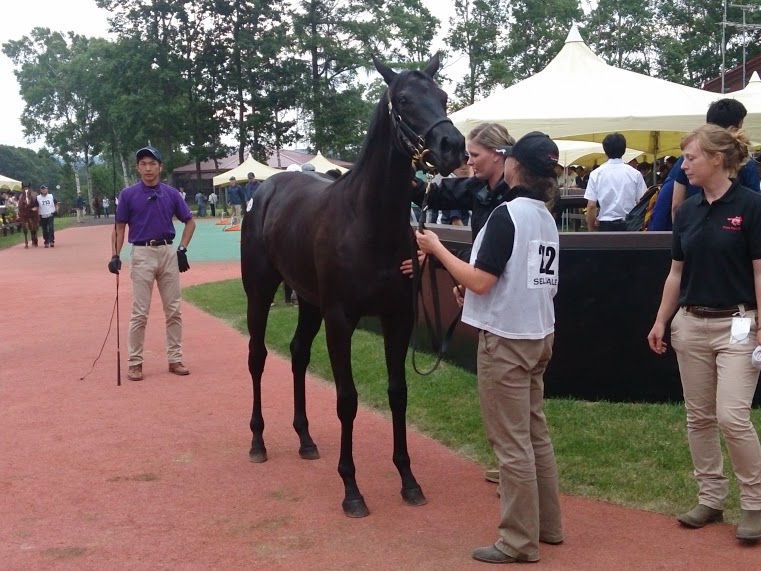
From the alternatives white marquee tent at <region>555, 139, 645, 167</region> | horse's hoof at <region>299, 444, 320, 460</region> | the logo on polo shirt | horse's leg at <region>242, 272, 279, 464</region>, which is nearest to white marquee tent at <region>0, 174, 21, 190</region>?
white marquee tent at <region>555, 139, 645, 167</region>

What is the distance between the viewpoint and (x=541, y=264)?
346cm

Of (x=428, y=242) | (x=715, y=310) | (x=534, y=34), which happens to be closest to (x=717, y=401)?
(x=715, y=310)

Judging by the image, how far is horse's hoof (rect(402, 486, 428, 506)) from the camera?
174 inches

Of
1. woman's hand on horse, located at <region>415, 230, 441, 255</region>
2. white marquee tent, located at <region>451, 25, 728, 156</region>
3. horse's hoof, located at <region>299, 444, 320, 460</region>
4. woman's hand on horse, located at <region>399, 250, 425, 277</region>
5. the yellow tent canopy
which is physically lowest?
horse's hoof, located at <region>299, 444, 320, 460</region>

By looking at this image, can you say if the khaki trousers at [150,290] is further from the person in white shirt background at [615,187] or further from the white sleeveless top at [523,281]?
the white sleeveless top at [523,281]

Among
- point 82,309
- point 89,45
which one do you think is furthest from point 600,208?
point 89,45

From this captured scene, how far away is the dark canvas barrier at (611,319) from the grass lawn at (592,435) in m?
0.19

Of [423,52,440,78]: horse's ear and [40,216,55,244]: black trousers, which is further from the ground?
[423,52,440,78]: horse's ear

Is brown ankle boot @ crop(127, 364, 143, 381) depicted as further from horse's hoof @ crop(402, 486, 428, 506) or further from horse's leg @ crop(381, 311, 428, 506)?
horse's hoof @ crop(402, 486, 428, 506)

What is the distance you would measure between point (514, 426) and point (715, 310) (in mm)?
1205

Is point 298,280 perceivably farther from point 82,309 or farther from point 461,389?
point 82,309

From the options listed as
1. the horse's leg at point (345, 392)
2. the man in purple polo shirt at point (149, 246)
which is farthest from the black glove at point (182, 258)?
the horse's leg at point (345, 392)

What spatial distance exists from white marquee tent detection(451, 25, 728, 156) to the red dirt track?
3931 mm

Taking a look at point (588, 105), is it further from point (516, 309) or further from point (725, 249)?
point (516, 309)
